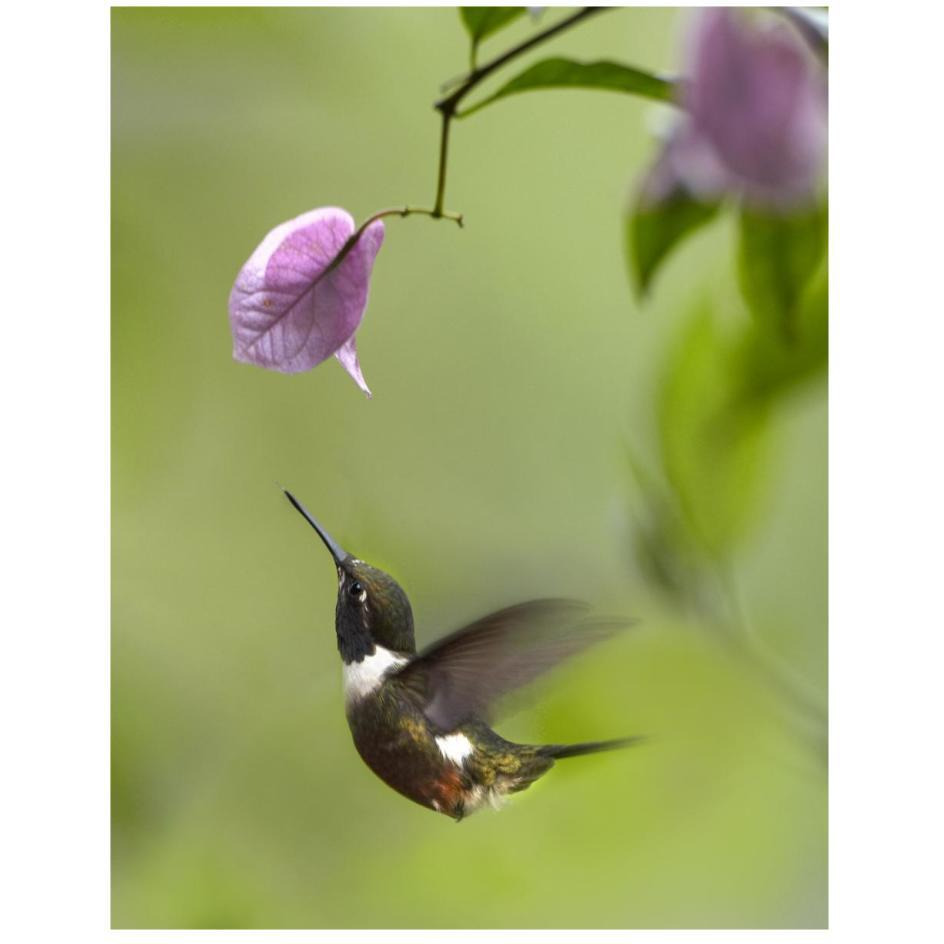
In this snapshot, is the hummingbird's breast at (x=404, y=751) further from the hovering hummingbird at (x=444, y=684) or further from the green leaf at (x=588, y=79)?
the green leaf at (x=588, y=79)

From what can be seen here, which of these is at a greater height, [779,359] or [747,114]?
[747,114]

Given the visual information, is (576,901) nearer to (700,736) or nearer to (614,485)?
(700,736)

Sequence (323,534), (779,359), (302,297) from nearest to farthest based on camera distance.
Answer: (779,359) → (302,297) → (323,534)

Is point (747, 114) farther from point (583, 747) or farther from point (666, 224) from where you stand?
point (583, 747)

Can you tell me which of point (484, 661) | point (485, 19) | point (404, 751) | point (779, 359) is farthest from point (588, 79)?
point (404, 751)

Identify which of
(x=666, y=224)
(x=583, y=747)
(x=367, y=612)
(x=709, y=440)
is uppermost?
(x=666, y=224)

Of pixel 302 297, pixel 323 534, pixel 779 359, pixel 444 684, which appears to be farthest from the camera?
pixel 323 534

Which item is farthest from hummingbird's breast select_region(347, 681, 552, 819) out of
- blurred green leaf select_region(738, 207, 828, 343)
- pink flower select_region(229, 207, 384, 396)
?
blurred green leaf select_region(738, 207, 828, 343)

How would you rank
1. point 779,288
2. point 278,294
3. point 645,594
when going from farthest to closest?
point 645,594 → point 278,294 → point 779,288
